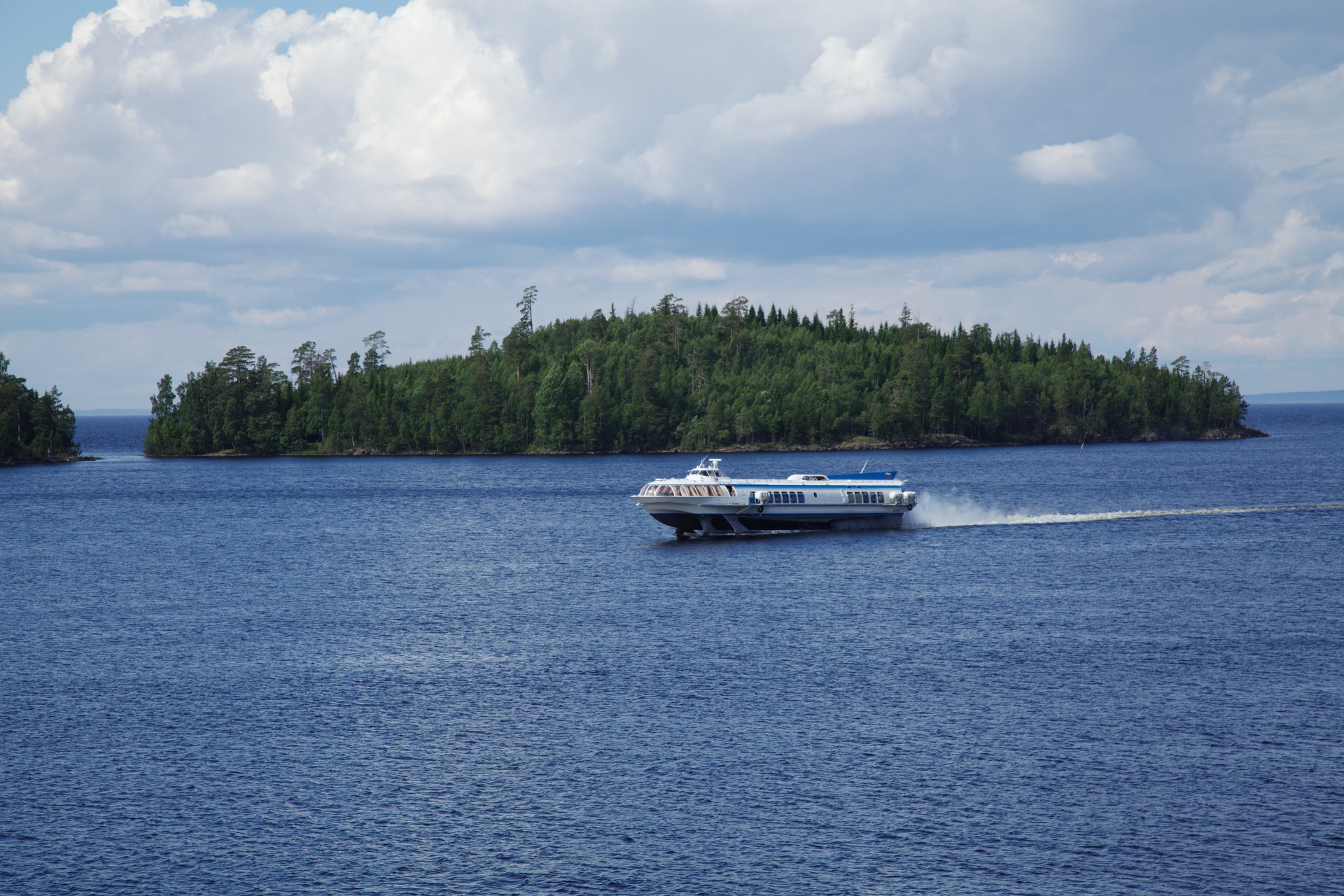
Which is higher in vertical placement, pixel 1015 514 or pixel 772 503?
pixel 772 503

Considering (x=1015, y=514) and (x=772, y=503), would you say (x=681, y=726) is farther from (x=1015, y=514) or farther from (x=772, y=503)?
(x=1015, y=514)

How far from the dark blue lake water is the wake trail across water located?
82.4 ft

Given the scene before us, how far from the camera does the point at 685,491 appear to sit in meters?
112

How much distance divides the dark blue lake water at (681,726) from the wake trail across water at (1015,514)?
25.1m

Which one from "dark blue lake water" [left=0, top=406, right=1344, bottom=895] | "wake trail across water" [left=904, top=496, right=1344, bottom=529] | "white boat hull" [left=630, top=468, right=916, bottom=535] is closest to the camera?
"dark blue lake water" [left=0, top=406, right=1344, bottom=895]

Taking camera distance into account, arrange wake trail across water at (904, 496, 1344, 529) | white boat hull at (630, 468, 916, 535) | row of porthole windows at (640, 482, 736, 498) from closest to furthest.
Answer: row of porthole windows at (640, 482, 736, 498), white boat hull at (630, 468, 916, 535), wake trail across water at (904, 496, 1344, 529)

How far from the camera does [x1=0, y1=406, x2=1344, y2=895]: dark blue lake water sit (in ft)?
117

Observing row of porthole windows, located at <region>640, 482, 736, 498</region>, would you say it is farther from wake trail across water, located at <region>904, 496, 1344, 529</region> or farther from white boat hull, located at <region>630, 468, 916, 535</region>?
wake trail across water, located at <region>904, 496, 1344, 529</region>

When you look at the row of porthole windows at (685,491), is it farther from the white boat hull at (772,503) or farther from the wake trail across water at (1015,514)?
the wake trail across water at (1015,514)

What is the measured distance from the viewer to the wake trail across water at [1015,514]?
125875 mm

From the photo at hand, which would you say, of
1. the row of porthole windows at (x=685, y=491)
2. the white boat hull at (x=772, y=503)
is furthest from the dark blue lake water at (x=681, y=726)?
the white boat hull at (x=772, y=503)

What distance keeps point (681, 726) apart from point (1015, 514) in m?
94.5

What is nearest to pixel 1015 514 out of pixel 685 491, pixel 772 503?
pixel 772 503

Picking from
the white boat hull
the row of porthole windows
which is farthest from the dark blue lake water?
the white boat hull
